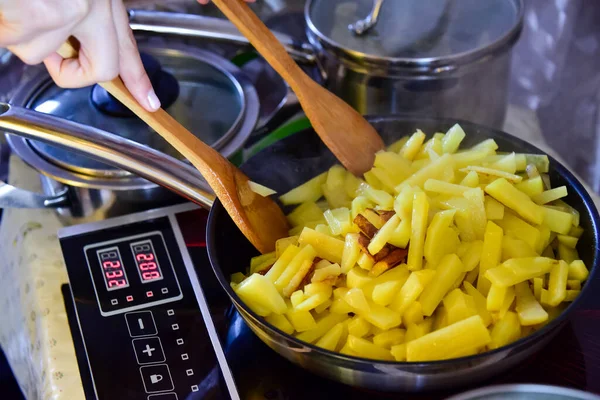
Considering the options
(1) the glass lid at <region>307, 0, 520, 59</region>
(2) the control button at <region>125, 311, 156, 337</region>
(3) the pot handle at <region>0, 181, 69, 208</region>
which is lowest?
(2) the control button at <region>125, 311, 156, 337</region>

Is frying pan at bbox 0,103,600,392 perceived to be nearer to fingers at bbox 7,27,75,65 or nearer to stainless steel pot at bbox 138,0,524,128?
stainless steel pot at bbox 138,0,524,128

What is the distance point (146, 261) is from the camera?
0.96 meters

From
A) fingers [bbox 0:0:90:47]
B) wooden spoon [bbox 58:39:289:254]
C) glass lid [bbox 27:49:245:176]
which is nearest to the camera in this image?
fingers [bbox 0:0:90:47]

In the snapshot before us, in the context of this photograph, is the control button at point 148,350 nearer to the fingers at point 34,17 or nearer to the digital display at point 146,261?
the digital display at point 146,261

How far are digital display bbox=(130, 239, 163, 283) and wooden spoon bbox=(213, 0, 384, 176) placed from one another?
0.31 m

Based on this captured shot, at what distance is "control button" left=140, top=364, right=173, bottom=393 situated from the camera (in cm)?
79

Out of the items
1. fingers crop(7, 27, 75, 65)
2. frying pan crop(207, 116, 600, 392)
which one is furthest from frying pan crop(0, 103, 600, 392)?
fingers crop(7, 27, 75, 65)

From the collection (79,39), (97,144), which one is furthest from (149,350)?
(79,39)

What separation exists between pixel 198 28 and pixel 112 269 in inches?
18.4

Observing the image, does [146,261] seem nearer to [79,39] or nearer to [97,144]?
[97,144]

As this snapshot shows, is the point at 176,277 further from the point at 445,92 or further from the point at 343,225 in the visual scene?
the point at 445,92

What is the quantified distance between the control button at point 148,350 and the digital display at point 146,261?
11cm

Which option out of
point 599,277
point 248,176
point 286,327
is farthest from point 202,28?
point 599,277

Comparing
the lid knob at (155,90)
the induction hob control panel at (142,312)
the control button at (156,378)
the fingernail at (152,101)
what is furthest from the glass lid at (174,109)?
the control button at (156,378)
